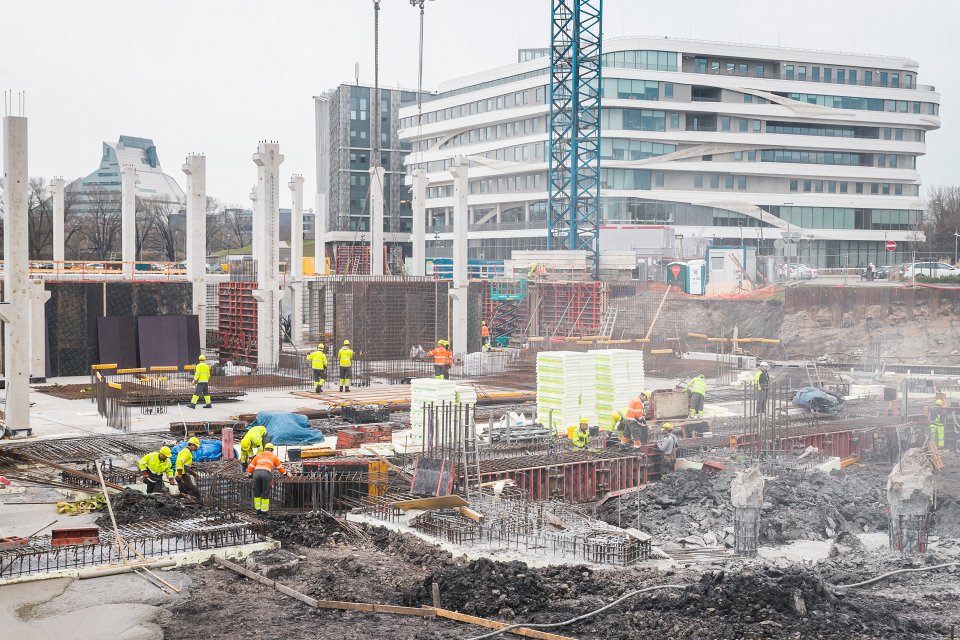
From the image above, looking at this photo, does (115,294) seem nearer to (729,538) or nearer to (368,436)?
(368,436)

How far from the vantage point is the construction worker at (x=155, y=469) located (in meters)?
16.2

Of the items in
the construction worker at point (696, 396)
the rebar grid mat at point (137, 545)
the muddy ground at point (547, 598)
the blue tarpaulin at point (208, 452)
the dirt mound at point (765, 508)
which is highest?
the construction worker at point (696, 396)

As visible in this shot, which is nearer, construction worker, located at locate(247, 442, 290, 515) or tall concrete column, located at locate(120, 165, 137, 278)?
construction worker, located at locate(247, 442, 290, 515)

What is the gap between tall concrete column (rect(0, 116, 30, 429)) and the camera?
2053 cm

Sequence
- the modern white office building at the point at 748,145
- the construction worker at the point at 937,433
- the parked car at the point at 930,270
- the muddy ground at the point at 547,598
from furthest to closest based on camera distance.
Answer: the modern white office building at the point at 748,145, the parked car at the point at 930,270, the construction worker at the point at 937,433, the muddy ground at the point at 547,598

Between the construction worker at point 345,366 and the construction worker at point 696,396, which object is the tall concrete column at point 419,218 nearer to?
the construction worker at point 345,366

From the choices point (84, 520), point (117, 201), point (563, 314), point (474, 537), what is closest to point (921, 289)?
point (563, 314)

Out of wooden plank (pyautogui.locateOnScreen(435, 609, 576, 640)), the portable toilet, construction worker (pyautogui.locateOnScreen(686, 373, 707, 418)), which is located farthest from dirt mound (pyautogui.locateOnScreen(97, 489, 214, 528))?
the portable toilet

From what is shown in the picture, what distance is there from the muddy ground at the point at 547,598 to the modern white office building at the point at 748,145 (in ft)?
178

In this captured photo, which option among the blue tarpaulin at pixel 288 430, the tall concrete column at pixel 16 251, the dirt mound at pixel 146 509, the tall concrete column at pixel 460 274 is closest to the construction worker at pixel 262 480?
the dirt mound at pixel 146 509

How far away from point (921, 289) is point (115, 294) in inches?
1311

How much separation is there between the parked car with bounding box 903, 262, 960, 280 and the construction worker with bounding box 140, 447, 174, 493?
38429mm

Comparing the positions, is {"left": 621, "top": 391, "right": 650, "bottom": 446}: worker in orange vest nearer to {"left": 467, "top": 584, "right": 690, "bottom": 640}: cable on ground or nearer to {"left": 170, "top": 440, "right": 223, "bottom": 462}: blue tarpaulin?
{"left": 170, "top": 440, "right": 223, "bottom": 462}: blue tarpaulin

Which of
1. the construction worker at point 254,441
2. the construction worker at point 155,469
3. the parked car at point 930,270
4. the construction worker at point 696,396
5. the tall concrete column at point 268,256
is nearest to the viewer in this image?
the construction worker at point 155,469
